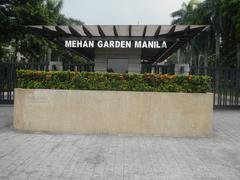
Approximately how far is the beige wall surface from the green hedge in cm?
20

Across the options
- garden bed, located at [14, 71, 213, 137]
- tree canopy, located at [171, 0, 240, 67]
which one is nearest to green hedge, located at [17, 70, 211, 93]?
garden bed, located at [14, 71, 213, 137]

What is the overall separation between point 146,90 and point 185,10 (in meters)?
35.9

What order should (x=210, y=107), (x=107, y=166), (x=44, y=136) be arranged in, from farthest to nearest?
(x=210, y=107)
(x=44, y=136)
(x=107, y=166)

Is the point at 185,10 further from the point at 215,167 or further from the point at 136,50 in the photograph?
the point at 215,167

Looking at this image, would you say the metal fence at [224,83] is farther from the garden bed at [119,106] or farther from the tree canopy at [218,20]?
the tree canopy at [218,20]

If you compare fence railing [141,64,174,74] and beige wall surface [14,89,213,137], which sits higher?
fence railing [141,64,174,74]

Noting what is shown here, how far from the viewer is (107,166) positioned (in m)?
6.38

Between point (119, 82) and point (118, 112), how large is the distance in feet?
2.73

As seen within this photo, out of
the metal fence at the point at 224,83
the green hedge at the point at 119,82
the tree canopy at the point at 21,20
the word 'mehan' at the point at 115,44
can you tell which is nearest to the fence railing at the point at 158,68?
the metal fence at the point at 224,83

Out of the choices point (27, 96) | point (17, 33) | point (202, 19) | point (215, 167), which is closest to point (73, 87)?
point (27, 96)

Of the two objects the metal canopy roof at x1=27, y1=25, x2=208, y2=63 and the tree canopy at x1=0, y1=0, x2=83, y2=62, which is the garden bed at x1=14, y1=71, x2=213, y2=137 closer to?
the metal canopy roof at x1=27, y1=25, x2=208, y2=63

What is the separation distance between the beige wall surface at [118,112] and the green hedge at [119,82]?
0.66 feet

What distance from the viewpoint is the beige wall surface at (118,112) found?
948 cm

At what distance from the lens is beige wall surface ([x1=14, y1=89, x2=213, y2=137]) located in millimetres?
9477
